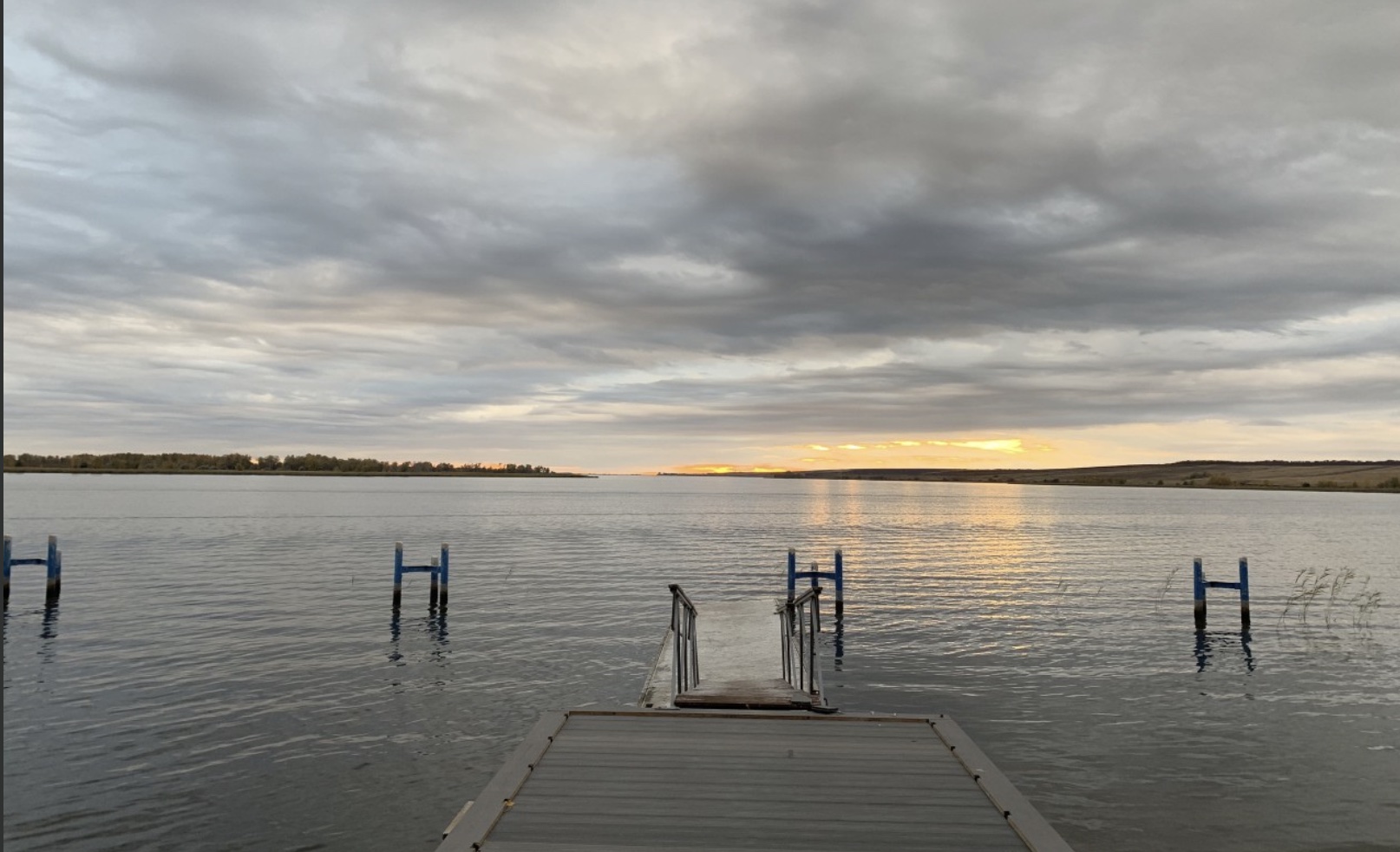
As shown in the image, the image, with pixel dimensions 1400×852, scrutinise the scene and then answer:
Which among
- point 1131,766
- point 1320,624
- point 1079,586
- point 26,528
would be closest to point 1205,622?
point 1320,624

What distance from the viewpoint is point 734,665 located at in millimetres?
17719

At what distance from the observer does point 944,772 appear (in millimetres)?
8953

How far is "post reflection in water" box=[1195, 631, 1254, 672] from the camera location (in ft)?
74.5

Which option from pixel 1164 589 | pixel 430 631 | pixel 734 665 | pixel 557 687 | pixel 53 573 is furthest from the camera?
pixel 1164 589

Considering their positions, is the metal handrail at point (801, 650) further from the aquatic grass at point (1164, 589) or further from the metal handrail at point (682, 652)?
the aquatic grass at point (1164, 589)

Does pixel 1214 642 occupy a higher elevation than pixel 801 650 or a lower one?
lower

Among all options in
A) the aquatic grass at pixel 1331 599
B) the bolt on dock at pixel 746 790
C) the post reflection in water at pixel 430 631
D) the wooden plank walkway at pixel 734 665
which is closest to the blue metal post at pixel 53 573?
the post reflection in water at pixel 430 631

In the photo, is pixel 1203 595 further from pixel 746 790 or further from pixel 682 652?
pixel 746 790

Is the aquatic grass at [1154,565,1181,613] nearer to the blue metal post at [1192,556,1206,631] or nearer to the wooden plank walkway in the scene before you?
the blue metal post at [1192,556,1206,631]

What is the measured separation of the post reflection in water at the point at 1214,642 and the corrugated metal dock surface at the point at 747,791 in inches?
652

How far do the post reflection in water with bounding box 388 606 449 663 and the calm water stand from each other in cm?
19

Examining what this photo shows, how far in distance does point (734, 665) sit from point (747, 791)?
9461mm

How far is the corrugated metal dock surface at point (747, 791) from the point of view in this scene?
24.1 feet

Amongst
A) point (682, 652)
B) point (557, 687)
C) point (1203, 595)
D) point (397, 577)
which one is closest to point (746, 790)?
point (682, 652)
